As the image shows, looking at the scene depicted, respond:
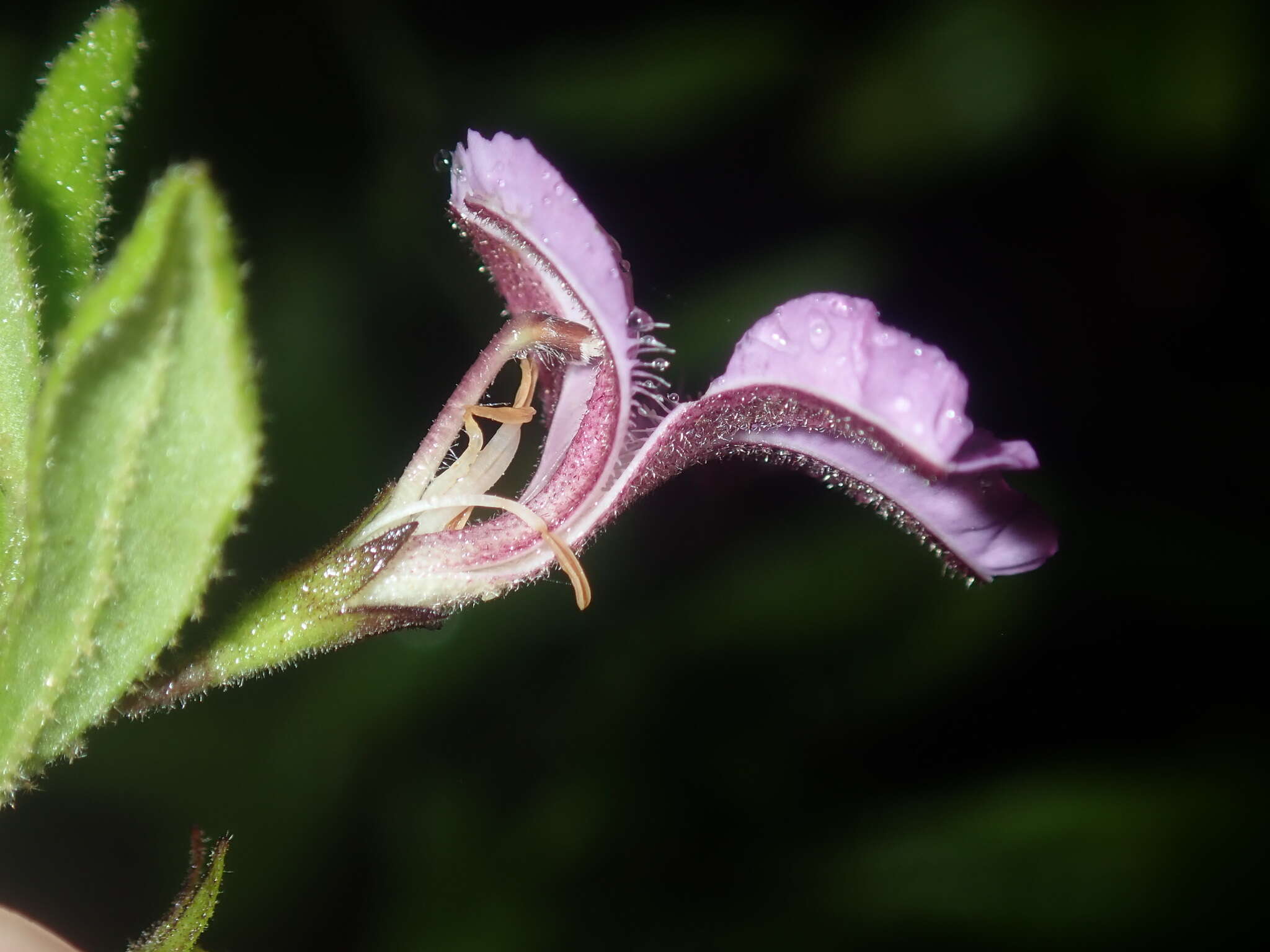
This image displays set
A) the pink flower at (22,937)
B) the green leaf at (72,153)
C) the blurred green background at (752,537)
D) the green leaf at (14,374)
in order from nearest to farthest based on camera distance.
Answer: the green leaf at (14,374)
the green leaf at (72,153)
the pink flower at (22,937)
the blurred green background at (752,537)

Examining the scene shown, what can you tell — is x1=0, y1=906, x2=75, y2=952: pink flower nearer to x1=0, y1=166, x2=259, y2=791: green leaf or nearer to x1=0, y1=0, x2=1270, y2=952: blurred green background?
x1=0, y1=166, x2=259, y2=791: green leaf

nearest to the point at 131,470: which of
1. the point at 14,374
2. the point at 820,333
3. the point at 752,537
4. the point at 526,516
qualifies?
the point at 14,374

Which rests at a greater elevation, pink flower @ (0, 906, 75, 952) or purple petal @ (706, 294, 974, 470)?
purple petal @ (706, 294, 974, 470)

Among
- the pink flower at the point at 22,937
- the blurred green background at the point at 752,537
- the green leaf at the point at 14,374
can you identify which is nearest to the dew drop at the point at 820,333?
the green leaf at the point at 14,374

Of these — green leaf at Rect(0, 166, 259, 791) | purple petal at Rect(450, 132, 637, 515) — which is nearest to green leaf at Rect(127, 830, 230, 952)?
green leaf at Rect(0, 166, 259, 791)

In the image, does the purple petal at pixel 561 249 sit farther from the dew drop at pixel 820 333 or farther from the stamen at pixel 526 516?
the dew drop at pixel 820 333

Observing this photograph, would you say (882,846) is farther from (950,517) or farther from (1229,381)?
(950,517)

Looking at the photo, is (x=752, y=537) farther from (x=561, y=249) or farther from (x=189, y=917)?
(x=189, y=917)

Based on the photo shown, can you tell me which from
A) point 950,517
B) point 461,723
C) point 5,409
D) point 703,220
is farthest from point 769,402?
point 703,220
